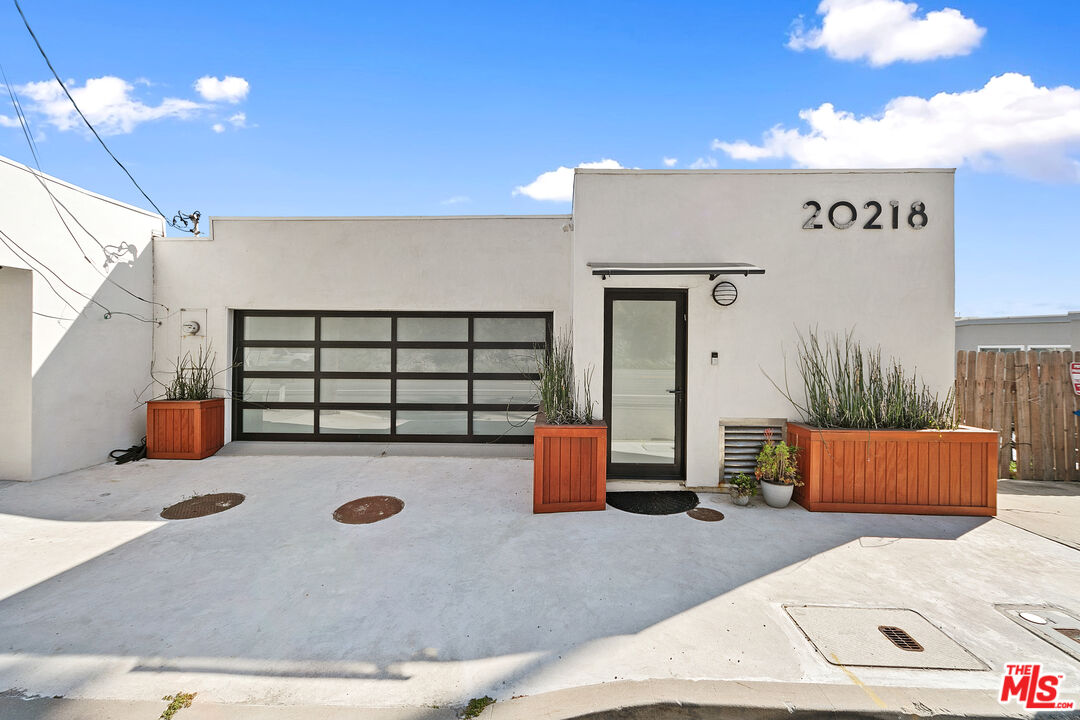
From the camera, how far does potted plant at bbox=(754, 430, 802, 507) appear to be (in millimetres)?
4168

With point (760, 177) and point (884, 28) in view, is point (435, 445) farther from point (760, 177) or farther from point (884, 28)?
point (884, 28)

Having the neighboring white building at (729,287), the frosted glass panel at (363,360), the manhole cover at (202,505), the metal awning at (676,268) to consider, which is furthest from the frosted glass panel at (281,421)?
the metal awning at (676,268)

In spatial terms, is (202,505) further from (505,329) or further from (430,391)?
(505,329)

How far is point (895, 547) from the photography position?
338cm

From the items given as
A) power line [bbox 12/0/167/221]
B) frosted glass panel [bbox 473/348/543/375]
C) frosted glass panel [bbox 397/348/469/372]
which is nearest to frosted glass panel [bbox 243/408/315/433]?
frosted glass panel [bbox 397/348/469/372]

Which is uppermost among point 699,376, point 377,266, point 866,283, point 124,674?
point 377,266

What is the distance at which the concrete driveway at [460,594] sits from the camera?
6.60 feet

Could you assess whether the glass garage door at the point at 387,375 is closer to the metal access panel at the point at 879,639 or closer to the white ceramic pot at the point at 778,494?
the white ceramic pot at the point at 778,494

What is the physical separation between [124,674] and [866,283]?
628cm

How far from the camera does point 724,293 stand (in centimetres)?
455

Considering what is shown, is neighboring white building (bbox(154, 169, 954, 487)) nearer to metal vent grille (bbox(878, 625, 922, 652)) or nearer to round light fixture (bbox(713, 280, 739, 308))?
round light fixture (bbox(713, 280, 739, 308))

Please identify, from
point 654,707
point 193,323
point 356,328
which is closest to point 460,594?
point 654,707

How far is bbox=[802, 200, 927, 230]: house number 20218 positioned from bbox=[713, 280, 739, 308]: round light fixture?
1.00 meters

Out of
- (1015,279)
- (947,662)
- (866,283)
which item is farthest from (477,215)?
(1015,279)
